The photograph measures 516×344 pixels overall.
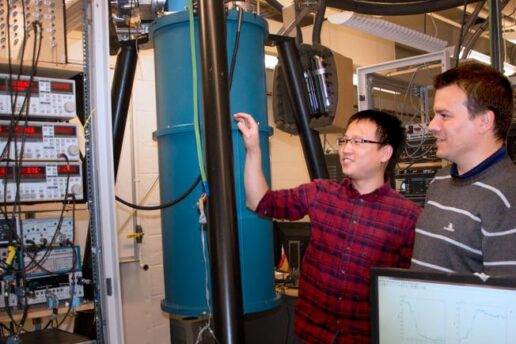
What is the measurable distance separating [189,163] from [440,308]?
1027 millimetres

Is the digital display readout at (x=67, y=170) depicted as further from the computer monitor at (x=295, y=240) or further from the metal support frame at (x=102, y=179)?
the computer monitor at (x=295, y=240)

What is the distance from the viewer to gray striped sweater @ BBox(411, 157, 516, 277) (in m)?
1.13

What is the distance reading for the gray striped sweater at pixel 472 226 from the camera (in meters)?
1.13

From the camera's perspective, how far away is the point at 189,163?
1.72 meters

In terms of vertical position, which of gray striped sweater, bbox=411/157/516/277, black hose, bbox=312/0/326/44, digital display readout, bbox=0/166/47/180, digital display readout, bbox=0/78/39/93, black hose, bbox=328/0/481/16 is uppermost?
black hose, bbox=328/0/481/16

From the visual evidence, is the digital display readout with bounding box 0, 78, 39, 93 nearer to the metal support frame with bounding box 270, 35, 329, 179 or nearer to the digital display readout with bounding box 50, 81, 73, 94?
the digital display readout with bounding box 50, 81, 73, 94

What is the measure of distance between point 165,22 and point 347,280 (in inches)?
42.4

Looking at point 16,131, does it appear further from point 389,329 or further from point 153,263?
point 153,263

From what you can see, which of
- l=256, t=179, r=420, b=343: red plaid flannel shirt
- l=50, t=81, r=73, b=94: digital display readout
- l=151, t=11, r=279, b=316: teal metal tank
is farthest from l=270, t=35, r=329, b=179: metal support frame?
l=50, t=81, r=73, b=94: digital display readout

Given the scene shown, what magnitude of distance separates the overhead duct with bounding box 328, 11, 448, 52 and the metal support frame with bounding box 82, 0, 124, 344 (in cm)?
140

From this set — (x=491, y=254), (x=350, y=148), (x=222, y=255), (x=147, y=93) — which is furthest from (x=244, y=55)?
(x=147, y=93)

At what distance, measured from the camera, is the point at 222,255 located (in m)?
1.28

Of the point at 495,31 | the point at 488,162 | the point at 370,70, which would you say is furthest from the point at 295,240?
the point at 488,162

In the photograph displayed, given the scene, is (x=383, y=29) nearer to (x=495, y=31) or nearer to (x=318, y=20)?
(x=318, y=20)
